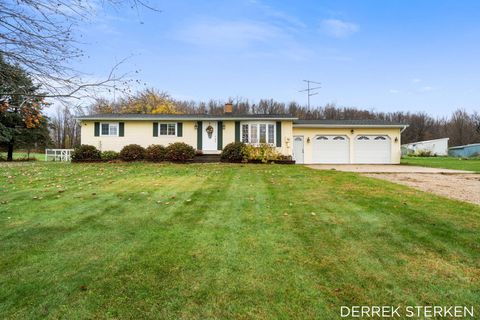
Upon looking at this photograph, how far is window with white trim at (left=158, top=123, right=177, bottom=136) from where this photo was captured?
19.2 meters

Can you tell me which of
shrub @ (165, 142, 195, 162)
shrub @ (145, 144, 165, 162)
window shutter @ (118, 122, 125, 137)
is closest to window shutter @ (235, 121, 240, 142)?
shrub @ (165, 142, 195, 162)

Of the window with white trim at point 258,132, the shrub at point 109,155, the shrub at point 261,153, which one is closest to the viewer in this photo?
the shrub at point 261,153

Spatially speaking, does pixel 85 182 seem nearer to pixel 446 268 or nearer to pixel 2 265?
pixel 2 265

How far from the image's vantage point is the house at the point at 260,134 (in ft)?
61.6

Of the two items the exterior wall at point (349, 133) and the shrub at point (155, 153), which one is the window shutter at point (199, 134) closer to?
the shrub at point (155, 153)

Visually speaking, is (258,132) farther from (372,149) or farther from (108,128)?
(108,128)

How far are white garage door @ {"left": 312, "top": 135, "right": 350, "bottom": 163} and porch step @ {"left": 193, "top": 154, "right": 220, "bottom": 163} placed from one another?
22.1 feet

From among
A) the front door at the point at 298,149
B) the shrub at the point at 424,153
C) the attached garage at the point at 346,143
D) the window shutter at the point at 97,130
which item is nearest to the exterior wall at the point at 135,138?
the window shutter at the point at 97,130

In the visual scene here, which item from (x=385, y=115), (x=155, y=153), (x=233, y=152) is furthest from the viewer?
(x=385, y=115)

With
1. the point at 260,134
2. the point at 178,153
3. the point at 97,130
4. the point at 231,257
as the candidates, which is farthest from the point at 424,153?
the point at 231,257

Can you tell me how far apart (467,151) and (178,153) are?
37.5 m

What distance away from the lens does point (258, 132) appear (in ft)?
61.6

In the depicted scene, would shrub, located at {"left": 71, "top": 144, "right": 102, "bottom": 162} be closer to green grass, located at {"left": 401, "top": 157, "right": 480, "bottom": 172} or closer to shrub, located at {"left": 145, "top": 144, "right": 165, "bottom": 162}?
shrub, located at {"left": 145, "top": 144, "right": 165, "bottom": 162}

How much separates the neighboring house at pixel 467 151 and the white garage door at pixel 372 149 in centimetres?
2267
